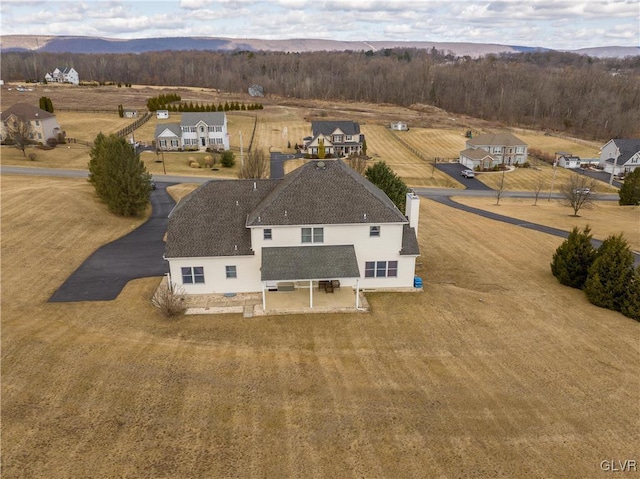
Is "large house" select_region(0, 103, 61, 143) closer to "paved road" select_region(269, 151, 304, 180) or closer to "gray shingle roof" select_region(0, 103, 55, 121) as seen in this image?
"gray shingle roof" select_region(0, 103, 55, 121)

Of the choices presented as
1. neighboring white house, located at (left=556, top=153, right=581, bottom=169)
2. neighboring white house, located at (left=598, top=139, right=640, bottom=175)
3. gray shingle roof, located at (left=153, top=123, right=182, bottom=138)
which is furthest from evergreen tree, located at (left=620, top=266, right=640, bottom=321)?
gray shingle roof, located at (left=153, top=123, right=182, bottom=138)

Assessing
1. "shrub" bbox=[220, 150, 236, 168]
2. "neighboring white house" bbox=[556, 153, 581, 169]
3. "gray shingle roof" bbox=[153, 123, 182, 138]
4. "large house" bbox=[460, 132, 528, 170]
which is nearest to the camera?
"shrub" bbox=[220, 150, 236, 168]

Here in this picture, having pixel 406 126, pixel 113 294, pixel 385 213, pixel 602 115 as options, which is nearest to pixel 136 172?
pixel 113 294

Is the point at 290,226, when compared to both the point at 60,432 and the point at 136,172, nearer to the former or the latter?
the point at 60,432

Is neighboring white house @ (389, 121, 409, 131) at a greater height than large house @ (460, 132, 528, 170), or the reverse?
neighboring white house @ (389, 121, 409, 131)

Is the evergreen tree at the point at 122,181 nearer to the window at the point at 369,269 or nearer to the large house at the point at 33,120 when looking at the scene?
the window at the point at 369,269

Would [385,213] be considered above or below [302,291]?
above
